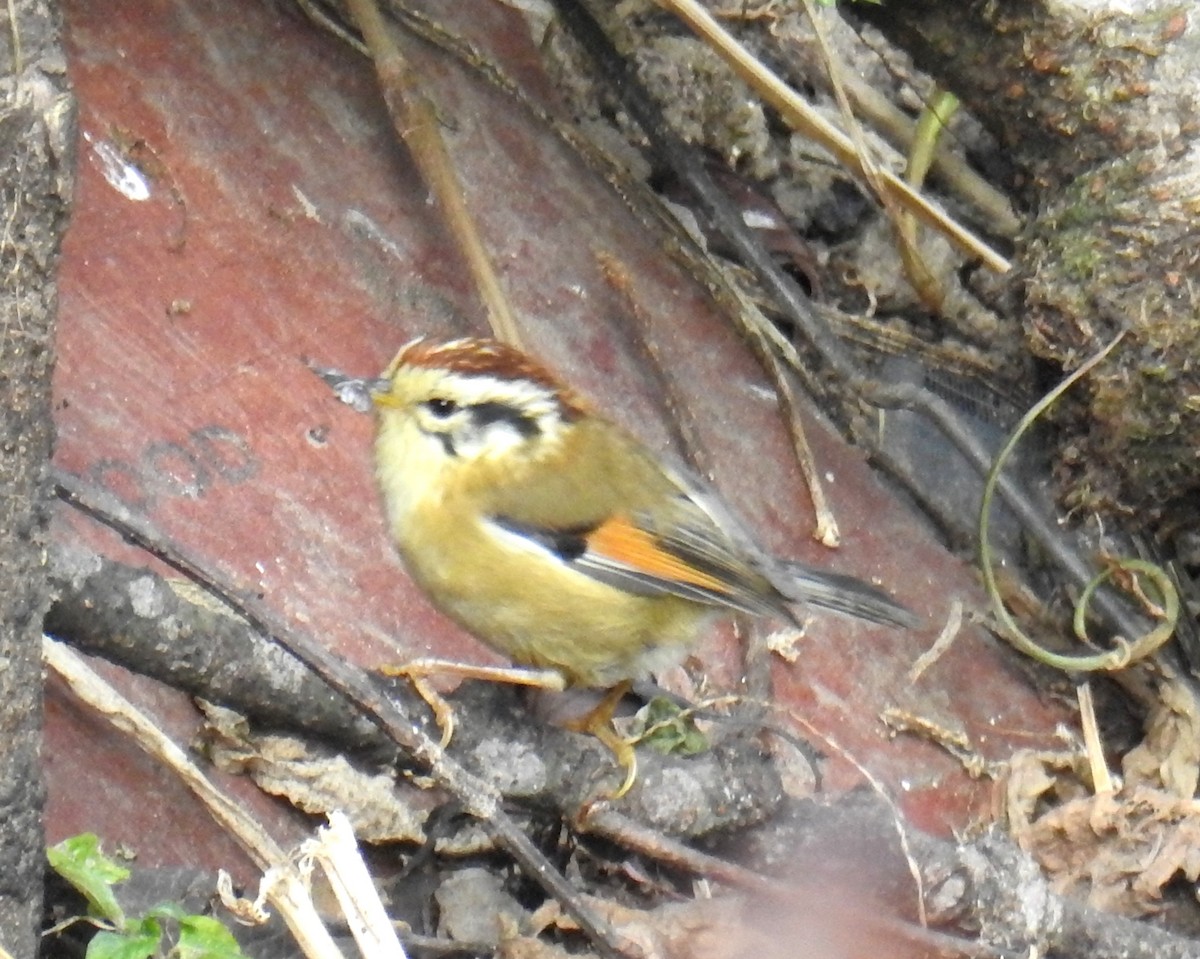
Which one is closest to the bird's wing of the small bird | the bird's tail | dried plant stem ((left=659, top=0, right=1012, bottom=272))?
the small bird

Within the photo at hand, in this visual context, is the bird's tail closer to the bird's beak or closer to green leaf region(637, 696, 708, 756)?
green leaf region(637, 696, 708, 756)

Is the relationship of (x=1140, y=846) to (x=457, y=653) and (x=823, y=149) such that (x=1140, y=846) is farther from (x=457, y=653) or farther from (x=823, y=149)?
(x=823, y=149)

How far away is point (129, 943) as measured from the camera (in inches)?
102

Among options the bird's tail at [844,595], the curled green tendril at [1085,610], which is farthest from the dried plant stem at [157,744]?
the curled green tendril at [1085,610]

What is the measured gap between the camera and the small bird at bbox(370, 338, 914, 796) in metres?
3.61

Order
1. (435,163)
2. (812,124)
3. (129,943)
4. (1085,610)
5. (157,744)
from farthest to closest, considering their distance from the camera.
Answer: (1085,610) → (812,124) → (435,163) → (157,744) → (129,943)

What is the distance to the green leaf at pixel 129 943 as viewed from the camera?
2566mm

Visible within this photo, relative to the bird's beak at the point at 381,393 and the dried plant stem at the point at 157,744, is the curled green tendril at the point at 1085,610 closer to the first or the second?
the bird's beak at the point at 381,393

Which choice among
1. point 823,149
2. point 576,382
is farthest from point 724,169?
point 576,382

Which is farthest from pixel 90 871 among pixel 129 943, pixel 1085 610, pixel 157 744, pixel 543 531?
pixel 1085 610

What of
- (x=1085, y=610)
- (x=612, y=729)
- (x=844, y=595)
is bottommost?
(x=1085, y=610)

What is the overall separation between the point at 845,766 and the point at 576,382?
1149mm

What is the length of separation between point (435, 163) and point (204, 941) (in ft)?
7.63

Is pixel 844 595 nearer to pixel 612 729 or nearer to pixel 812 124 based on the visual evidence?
pixel 612 729
